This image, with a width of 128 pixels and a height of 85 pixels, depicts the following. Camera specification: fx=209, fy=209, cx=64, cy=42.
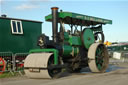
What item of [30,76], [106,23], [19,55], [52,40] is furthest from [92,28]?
[30,76]

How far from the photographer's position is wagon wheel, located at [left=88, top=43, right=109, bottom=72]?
8.57m

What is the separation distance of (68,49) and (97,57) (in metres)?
1.44

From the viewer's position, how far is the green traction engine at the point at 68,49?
22.8 feet

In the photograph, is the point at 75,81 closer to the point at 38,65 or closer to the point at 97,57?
the point at 38,65

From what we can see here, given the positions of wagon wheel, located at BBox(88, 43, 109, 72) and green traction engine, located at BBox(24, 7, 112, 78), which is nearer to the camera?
green traction engine, located at BBox(24, 7, 112, 78)

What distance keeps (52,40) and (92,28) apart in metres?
3.11

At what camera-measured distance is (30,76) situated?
23.6 ft

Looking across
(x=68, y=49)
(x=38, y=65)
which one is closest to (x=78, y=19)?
(x=68, y=49)

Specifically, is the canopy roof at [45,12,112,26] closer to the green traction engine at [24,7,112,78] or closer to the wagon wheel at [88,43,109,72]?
the green traction engine at [24,7,112,78]

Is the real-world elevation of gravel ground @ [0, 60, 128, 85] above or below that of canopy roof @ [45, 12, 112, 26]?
below

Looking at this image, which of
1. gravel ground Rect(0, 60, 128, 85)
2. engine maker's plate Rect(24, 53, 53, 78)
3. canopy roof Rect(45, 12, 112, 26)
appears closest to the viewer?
gravel ground Rect(0, 60, 128, 85)

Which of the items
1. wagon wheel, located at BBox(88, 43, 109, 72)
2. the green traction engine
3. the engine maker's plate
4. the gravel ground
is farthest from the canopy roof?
the gravel ground

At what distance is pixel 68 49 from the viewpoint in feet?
27.3

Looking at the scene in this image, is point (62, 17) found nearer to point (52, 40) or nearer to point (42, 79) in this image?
point (52, 40)
